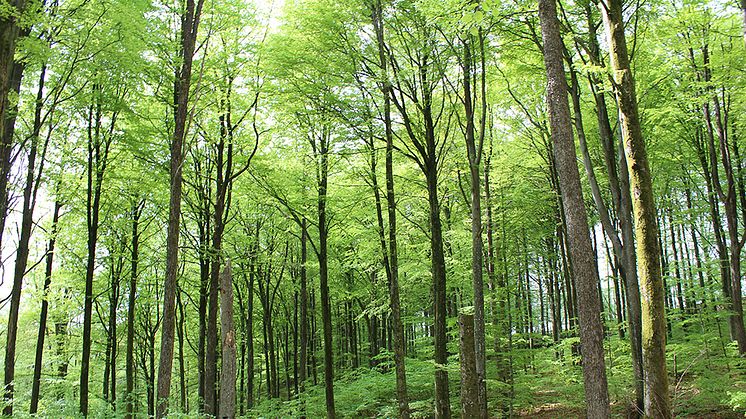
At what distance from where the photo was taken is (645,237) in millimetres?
6312

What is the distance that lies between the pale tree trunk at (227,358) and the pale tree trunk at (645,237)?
6.55 metres

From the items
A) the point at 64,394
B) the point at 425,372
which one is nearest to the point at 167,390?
the point at 425,372

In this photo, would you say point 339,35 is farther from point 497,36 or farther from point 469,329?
point 469,329

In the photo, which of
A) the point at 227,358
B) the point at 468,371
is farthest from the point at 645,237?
the point at 227,358

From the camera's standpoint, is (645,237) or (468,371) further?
(468,371)

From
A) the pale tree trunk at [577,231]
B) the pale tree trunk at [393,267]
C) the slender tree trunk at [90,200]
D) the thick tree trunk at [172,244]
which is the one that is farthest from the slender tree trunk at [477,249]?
the slender tree trunk at [90,200]

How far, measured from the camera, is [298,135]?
1472cm

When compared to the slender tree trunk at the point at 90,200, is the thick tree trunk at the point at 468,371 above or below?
below

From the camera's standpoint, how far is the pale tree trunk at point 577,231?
5.68 m

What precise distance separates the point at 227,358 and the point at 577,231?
20.5ft

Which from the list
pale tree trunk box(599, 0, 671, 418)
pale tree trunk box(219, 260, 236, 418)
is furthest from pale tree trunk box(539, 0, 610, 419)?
pale tree trunk box(219, 260, 236, 418)

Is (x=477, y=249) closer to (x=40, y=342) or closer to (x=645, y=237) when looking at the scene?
(x=645, y=237)

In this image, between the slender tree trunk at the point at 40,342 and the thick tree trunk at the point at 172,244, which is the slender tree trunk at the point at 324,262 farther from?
the slender tree trunk at the point at 40,342

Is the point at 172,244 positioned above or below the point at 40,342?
above
